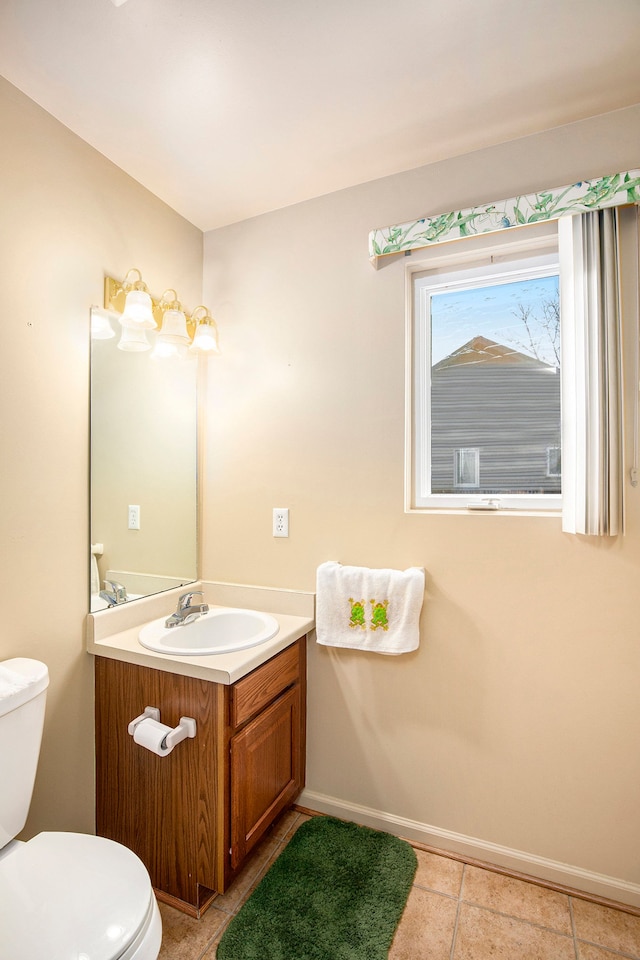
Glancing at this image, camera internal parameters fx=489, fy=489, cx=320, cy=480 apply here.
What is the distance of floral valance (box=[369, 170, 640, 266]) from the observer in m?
1.47

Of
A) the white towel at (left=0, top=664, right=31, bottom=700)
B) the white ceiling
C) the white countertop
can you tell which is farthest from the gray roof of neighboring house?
the white towel at (left=0, top=664, right=31, bottom=700)

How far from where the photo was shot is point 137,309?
170cm

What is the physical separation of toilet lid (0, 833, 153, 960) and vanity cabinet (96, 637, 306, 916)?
341 millimetres

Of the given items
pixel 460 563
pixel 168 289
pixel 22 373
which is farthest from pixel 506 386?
pixel 22 373

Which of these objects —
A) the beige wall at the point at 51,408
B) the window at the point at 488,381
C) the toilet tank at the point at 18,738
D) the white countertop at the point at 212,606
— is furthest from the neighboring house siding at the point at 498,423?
the toilet tank at the point at 18,738

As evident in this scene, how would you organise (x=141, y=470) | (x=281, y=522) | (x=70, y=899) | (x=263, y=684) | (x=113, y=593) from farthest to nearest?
(x=281, y=522) < (x=141, y=470) < (x=113, y=593) < (x=263, y=684) < (x=70, y=899)

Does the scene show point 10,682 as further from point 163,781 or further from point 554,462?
point 554,462

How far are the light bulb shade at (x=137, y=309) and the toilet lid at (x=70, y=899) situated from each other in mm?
1537

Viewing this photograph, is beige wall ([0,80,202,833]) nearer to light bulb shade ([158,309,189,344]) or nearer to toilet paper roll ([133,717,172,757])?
light bulb shade ([158,309,189,344])

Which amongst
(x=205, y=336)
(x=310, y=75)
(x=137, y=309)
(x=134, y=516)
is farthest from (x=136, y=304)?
(x=310, y=75)

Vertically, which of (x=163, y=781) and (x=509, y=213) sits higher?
(x=509, y=213)

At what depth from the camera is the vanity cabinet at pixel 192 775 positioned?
1.46 meters

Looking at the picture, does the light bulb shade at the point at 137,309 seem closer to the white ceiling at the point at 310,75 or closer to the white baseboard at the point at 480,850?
the white ceiling at the point at 310,75

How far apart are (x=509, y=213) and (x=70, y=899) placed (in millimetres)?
2168
